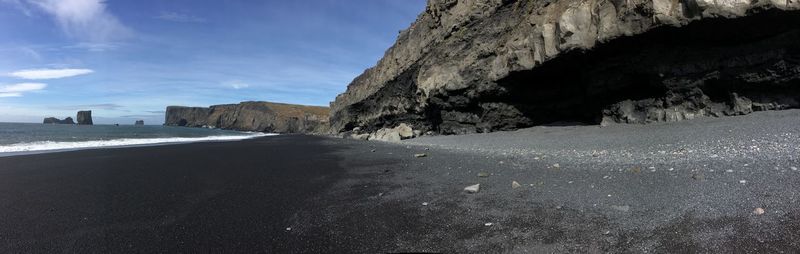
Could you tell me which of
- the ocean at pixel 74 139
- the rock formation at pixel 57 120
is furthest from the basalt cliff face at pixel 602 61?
the rock formation at pixel 57 120

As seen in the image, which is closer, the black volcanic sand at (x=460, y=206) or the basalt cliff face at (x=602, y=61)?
the black volcanic sand at (x=460, y=206)

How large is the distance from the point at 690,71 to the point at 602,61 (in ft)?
10.3

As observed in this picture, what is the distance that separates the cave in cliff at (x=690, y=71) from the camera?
480 inches

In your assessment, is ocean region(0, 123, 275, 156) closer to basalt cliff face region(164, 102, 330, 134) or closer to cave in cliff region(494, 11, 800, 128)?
cave in cliff region(494, 11, 800, 128)

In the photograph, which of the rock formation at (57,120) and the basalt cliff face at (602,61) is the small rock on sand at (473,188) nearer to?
the basalt cliff face at (602,61)

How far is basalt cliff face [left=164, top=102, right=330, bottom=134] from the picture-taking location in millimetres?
111938

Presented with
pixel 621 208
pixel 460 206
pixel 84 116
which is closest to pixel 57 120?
pixel 84 116

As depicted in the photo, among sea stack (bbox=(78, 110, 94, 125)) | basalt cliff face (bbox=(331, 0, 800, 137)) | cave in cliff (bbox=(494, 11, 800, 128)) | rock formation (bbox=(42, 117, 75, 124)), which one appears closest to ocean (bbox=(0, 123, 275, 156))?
basalt cliff face (bbox=(331, 0, 800, 137))

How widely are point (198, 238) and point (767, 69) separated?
53.1 ft

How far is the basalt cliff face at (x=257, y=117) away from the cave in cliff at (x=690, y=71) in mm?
78523

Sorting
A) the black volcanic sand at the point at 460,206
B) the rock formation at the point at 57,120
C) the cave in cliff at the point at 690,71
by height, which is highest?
the rock formation at the point at 57,120

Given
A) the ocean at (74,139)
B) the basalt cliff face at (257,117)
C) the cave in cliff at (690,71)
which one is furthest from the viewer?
the basalt cliff face at (257,117)

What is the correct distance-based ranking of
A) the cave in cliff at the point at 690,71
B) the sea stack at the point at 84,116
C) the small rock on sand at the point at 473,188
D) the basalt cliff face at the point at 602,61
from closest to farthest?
the small rock on sand at the point at 473,188 → the cave in cliff at the point at 690,71 → the basalt cliff face at the point at 602,61 → the sea stack at the point at 84,116

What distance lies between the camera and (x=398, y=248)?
184 inches
